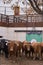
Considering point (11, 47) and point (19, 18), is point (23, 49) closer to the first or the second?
point (11, 47)

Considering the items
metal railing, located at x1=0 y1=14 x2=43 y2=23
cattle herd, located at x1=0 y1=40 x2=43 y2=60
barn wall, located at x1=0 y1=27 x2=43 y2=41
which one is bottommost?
barn wall, located at x1=0 y1=27 x2=43 y2=41

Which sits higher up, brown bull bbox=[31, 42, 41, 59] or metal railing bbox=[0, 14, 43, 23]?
metal railing bbox=[0, 14, 43, 23]

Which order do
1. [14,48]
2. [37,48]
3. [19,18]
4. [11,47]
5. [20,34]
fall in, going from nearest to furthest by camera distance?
[11,47]
[14,48]
[37,48]
[20,34]
[19,18]

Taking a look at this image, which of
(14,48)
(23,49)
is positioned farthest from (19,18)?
(14,48)

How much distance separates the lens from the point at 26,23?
14281 mm

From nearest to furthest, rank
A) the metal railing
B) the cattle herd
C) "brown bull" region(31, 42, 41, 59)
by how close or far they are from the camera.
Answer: the cattle herd
"brown bull" region(31, 42, 41, 59)
the metal railing

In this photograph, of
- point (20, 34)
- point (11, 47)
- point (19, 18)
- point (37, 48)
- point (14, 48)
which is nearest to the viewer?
point (11, 47)

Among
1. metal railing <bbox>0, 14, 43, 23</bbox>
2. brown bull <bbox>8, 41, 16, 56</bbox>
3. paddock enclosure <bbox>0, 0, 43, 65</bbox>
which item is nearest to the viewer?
brown bull <bbox>8, 41, 16, 56</bbox>

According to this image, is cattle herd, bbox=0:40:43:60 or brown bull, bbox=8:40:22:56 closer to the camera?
brown bull, bbox=8:40:22:56

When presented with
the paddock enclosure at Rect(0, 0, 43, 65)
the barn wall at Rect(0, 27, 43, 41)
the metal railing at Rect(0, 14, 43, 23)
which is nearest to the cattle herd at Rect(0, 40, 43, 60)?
the paddock enclosure at Rect(0, 0, 43, 65)

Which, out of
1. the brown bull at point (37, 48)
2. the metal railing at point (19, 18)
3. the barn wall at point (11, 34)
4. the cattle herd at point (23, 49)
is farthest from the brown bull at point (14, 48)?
the metal railing at point (19, 18)

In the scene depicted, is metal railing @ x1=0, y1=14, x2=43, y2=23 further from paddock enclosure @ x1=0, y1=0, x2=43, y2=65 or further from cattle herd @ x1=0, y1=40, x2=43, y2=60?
cattle herd @ x1=0, y1=40, x2=43, y2=60

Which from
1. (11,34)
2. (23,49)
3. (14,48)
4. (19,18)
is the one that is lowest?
(11,34)

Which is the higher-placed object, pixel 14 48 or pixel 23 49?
pixel 14 48
